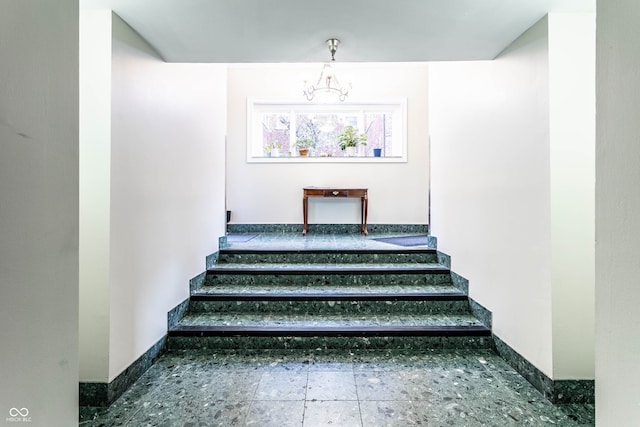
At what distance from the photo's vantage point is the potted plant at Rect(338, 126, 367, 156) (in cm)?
548

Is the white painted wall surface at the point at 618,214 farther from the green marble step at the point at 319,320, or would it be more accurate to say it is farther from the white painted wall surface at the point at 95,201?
the white painted wall surface at the point at 95,201

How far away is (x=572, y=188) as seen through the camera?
180 centimetres

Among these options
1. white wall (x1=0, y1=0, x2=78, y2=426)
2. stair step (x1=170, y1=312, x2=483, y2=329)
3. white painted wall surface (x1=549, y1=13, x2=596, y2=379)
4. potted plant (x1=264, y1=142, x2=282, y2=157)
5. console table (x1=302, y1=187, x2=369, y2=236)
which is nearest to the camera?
white wall (x1=0, y1=0, x2=78, y2=426)

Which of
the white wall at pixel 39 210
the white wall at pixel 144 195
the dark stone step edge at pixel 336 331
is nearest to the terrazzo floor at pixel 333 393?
the dark stone step edge at pixel 336 331

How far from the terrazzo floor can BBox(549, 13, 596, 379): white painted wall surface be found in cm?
37

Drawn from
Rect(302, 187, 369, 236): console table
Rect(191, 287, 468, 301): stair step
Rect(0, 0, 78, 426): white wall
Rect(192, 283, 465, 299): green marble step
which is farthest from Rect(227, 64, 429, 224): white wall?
Rect(0, 0, 78, 426): white wall

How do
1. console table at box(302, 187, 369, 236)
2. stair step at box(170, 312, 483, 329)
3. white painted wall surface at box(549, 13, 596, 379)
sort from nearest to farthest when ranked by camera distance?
white painted wall surface at box(549, 13, 596, 379)
stair step at box(170, 312, 483, 329)
console table at box(302, 187, 369, 236)

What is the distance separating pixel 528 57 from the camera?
1.96 meters

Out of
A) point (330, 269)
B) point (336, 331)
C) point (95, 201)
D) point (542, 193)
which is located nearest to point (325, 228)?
point (330, 269)

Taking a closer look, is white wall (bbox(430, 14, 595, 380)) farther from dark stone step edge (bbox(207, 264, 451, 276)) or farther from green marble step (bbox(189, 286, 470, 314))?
dark stone step edge (bbox(207, 264, 451, 276))

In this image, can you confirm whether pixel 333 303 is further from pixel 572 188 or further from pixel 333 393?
pixel 572 188

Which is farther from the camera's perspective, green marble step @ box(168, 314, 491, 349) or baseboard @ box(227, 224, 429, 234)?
baseboard @ box(227, 224, 429, 234)

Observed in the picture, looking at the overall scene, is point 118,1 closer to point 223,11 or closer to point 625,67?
point 223,11

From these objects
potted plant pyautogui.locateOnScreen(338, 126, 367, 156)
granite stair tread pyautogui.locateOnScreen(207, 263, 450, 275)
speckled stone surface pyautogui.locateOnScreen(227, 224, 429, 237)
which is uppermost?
potted plant pyautogui.locateOnScreen(338, 126, 367, 156)
